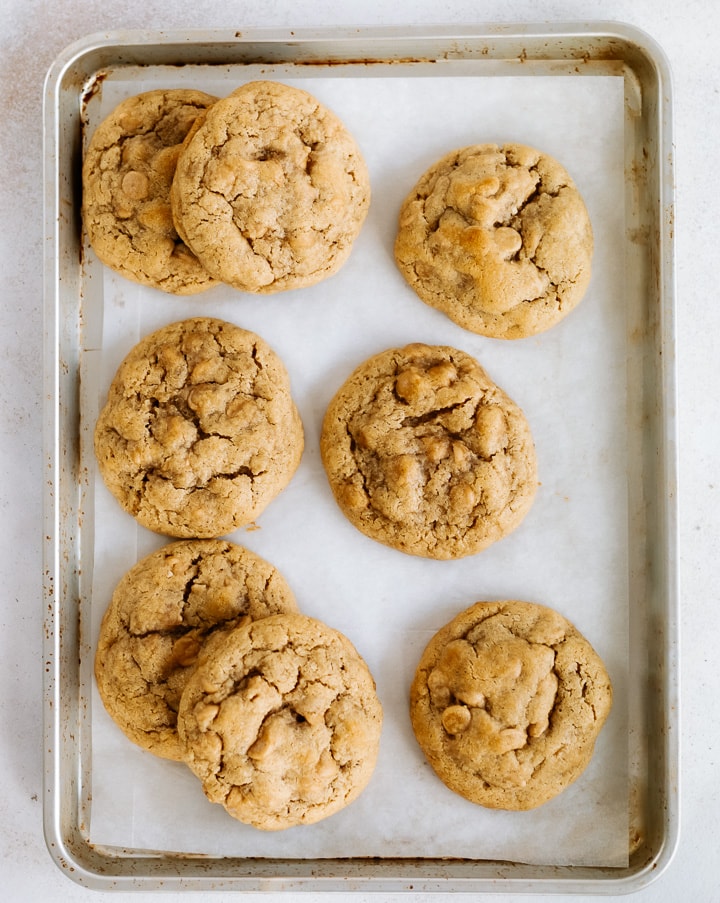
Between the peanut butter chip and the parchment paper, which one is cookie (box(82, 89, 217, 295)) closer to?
the peanut butter chip

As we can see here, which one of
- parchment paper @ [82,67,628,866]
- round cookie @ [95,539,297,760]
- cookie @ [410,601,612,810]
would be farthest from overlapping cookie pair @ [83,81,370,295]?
cookie @ [410,601,612,810]

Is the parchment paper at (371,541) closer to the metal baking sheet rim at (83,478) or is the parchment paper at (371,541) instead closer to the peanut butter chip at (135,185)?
the metal baking sheet rim at (83,478)

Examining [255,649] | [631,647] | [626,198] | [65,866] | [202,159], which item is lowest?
[65,866]

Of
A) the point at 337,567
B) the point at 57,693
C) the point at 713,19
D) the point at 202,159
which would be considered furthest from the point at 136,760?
the point at 713,19

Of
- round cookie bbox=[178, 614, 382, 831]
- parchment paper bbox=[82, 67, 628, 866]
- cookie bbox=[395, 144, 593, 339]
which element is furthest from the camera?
parchment paper bbox=[82, 67, 628, 866]

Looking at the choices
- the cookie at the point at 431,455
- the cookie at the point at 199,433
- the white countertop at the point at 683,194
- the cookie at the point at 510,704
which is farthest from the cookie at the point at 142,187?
the cookie at the point at 510,704

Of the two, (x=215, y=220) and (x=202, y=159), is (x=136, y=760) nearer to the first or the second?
(x=215, y=220)
